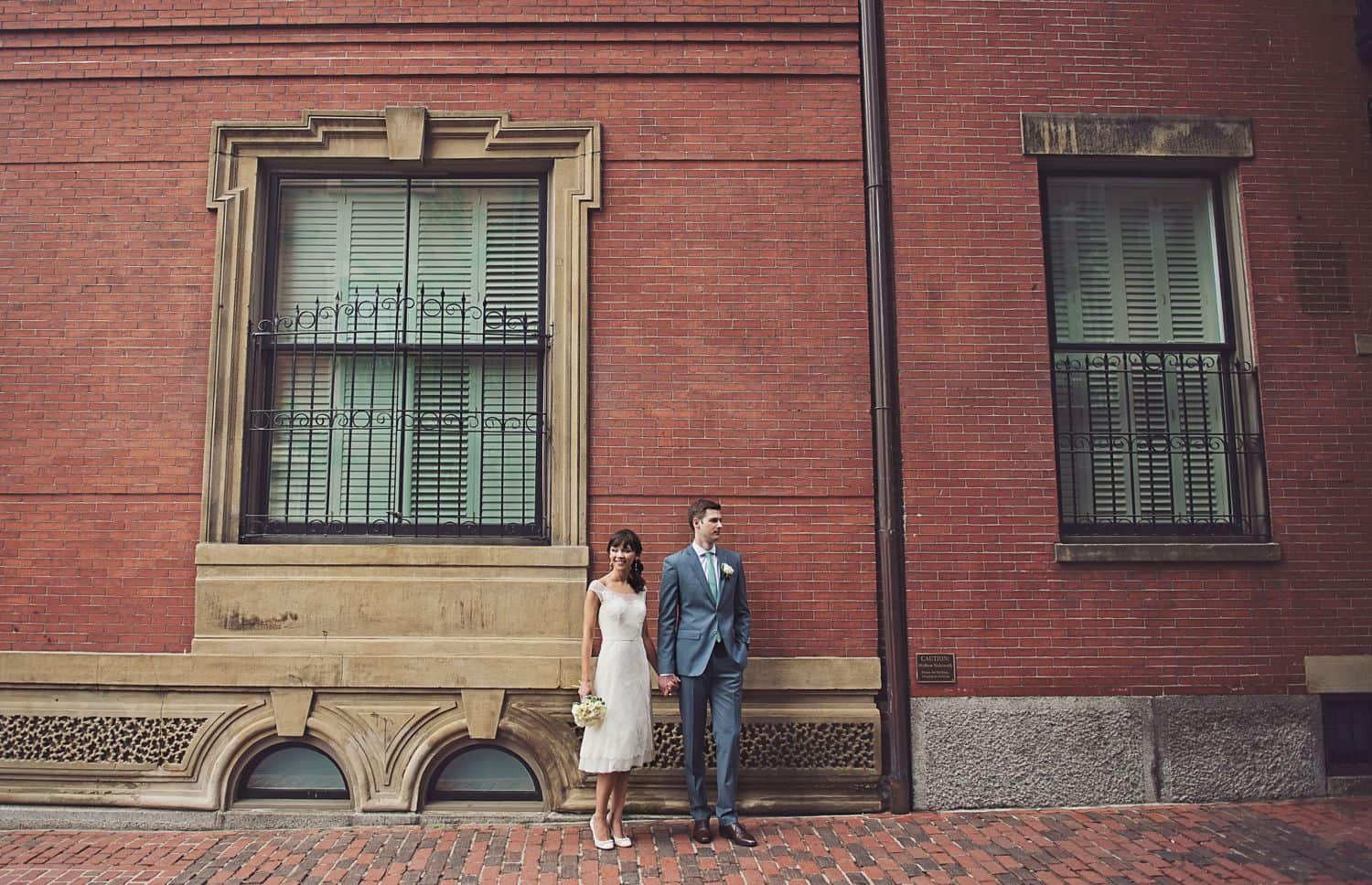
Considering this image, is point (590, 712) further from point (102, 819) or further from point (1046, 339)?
point (1046, 339)

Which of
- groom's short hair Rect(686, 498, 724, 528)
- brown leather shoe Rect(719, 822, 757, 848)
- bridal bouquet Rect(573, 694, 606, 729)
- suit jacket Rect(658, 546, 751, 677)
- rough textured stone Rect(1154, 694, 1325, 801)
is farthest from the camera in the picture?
rough textured stone Rect(1154, 694, 1325, 801)

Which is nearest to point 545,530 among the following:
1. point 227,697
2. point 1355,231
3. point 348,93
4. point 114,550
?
point 227,697

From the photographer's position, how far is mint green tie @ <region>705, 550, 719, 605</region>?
5.12m

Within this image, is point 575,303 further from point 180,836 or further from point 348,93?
point 180,836

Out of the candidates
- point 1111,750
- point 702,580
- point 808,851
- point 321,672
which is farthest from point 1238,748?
point 321,672

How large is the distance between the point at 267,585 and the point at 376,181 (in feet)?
9.61

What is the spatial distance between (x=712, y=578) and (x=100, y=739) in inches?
159

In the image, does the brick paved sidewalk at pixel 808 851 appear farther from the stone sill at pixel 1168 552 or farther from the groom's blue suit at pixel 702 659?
the stone sill at pixel 1168 552

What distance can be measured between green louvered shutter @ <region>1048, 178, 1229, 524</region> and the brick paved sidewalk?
80.1 inches

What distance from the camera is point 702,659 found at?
5051mm

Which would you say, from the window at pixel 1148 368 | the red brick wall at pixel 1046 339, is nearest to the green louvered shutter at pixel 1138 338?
the window at pixel 1148 368

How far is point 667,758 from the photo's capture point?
218 inches

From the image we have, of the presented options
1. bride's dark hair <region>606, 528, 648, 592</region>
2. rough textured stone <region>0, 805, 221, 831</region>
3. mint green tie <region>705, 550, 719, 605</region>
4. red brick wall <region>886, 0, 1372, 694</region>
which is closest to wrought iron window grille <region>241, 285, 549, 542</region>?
bride's dark hair <region>606, 528, 648, 592</region>

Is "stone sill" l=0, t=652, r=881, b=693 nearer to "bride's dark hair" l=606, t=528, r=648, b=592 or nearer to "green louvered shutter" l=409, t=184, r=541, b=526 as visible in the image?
"bride's dark hair" l=606, t=528, r=648, b=592
